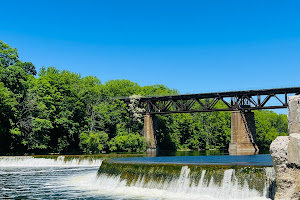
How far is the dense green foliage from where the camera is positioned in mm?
52438

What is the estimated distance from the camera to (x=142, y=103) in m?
82.3

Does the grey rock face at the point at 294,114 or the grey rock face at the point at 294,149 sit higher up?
the grey rock face at the point at 294,114

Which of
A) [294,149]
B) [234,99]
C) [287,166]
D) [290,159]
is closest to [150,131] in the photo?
[234,99]

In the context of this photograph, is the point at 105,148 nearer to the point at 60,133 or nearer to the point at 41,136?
the point at 60,133

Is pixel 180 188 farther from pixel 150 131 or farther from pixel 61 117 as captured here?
pixel 150 131

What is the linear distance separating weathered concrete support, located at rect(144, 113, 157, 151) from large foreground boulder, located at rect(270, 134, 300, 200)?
6130 centimetres

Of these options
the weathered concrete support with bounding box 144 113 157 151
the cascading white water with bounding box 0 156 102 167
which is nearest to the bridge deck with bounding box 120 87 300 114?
the weathered concrete support with bounding box 144 113 157 151

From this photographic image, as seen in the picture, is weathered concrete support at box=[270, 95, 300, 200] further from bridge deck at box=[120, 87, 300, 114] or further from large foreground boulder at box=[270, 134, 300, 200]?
bridge deck at box=[120, 87, 300, 114]

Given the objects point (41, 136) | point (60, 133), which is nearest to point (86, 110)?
point (60, 133)

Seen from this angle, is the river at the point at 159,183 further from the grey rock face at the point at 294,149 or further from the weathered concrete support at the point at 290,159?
the grey rock face at the point at 294,149

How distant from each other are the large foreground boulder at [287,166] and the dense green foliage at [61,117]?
42.3m

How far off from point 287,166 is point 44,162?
108 feet

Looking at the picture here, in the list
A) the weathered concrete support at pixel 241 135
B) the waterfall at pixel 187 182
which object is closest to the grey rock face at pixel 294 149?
the waterfall at pixel 187 182

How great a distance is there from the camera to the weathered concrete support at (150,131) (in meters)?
74.9
